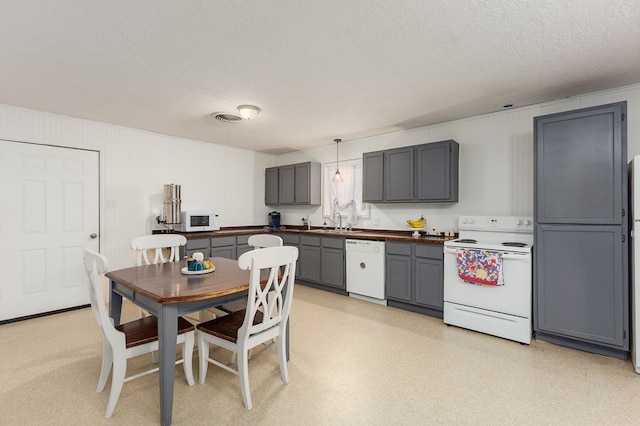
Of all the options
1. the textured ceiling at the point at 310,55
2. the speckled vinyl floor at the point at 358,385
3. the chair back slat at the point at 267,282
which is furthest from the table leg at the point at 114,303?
the textured ceiling at the point at 310,55

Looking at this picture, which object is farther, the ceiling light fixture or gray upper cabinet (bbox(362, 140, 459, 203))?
Result: gray upper cabinet (bbox(362, 140, 459, 203))

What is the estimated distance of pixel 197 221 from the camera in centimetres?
473

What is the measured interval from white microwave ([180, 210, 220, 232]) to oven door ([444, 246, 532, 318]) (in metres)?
3.46

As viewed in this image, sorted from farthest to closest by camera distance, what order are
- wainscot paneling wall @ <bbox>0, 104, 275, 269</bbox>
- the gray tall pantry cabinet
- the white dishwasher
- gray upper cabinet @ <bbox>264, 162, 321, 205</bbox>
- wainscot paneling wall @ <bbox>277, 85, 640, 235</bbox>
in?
gray upper cabinet @ <bbox>264, 162, 321, 205</bbox>
the white dishwasher
wainscot paneling wall @ <bbox>0, 104, 275, 269</bbox>
wainscot paneling wall @ <bbox>277, 85, 640, 235</bbox>
the gray tall pantry cabinet

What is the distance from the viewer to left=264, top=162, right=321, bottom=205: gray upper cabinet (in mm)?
5484

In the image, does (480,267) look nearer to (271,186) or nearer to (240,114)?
(240,114)

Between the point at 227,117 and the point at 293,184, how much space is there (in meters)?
2.06

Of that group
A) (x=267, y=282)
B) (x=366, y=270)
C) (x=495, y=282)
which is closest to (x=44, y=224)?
(x=267, y=282)

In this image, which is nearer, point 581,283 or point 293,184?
point 581,283

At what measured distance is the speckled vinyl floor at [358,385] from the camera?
6.31ft

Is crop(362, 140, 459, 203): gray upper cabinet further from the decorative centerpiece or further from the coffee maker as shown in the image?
the coffee maker

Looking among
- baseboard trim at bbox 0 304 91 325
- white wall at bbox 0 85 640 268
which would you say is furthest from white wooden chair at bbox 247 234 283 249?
baseboard trim at bbox 0 304 91 325

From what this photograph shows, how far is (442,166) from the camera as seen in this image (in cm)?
389

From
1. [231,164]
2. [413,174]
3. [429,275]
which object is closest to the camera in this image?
[429,275]
